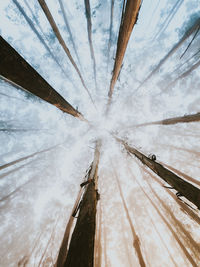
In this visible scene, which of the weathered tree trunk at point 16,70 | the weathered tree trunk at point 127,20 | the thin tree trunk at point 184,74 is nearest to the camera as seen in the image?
the weathered tree trunk at point 16,70

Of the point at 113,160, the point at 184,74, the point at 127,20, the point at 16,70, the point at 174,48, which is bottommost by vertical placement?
the point at 113,160

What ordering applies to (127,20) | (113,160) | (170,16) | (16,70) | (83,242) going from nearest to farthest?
1. (16,70)
2. (83,242)
3. (127,20)
4. (170,16)
5. (113,160)

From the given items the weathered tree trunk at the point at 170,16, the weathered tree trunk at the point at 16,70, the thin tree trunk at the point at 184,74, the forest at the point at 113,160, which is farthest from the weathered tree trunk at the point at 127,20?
the thin tree trunk at the point at 184,74

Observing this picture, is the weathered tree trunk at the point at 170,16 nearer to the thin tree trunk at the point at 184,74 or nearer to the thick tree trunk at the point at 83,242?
the thin tree trunk at the point at 184,74

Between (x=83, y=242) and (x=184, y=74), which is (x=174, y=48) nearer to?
(x=184, y=74)

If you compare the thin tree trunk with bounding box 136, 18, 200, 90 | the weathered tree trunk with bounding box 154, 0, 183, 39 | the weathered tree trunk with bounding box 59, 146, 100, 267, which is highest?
the weathered tree trunk with bounding box 154, 0, 183, 39

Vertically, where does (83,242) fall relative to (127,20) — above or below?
below

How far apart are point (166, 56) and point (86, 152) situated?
11775 mm

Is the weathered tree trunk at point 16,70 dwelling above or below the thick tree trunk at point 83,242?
above

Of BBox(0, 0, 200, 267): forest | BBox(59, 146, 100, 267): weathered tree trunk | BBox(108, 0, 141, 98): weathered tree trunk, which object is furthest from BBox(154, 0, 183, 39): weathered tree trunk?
BBox(59, 146, 100, 267): weathered tree trunk

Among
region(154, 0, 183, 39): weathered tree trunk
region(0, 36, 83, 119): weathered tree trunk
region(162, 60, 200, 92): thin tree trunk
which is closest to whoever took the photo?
region(0, 36, 83, 119): weathered tree trunk

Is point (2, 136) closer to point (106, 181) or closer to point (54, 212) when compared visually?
point (54, 212)

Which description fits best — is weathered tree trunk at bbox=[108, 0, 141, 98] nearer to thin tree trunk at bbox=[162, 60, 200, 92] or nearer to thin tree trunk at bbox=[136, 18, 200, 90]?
thin tree trunk at bbox=[136, 18, 200, 90]

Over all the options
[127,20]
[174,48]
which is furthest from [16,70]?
[174,48]
